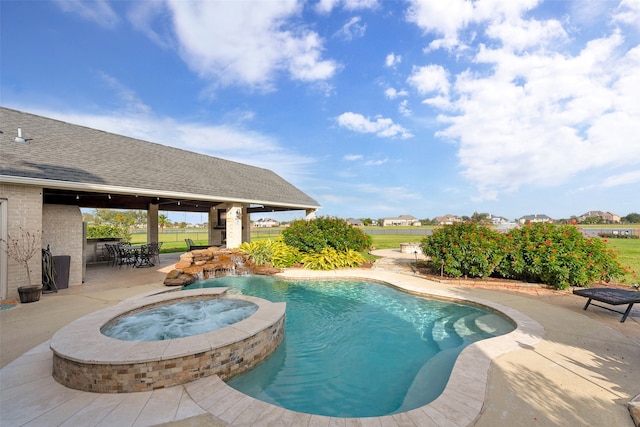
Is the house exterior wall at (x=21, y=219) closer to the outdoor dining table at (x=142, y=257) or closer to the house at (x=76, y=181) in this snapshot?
the house at (x=76, y=181)

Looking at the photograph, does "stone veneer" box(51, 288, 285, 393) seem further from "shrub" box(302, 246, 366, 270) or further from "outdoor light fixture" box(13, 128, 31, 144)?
"outdoor light fixture" box(13, 128, 31, 144)

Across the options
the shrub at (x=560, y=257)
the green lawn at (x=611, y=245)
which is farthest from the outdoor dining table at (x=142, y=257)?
the shrub at (x=560, y=257)

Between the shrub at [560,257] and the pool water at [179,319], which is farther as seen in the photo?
the shrub at [560,257]

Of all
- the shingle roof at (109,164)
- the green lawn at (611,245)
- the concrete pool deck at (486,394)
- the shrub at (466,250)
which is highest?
the shingle roof at (109,164)

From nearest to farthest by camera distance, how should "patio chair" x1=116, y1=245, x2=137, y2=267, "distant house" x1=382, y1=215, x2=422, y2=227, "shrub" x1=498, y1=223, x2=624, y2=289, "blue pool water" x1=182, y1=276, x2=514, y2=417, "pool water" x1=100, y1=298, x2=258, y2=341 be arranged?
"blue pool water" x1=182, y1=276, x2=514, y2=417
"pool water" x1=100, y1=298, x2=258, y2=341
"shrub" x1=498, y1=223, x2=624, y2=289
"patio chair" x1=116, y1=245, x2=137, y2=267
"distant house" x1=382, y1=215, x2=422, y2=227

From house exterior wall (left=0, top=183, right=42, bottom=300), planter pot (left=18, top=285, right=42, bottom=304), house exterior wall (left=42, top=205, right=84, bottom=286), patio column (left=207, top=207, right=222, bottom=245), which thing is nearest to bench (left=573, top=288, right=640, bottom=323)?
planter pot (left=18, top=285, right=42, bottom=304)

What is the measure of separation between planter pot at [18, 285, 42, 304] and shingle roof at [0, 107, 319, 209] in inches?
109

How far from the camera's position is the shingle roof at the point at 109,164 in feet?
25.4

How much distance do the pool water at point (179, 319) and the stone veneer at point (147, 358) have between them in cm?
55

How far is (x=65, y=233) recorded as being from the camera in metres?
8.62

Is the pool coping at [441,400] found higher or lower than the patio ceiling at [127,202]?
lower

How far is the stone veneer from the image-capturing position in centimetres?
317

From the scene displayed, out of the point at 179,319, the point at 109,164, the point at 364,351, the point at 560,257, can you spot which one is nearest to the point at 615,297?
the point at 560,257

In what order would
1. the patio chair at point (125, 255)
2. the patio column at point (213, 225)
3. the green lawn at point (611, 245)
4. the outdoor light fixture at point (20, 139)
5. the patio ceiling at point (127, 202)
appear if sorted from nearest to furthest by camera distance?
the outdoor light fixture at point (20, 139), the green lawn at point (611, 245), the patio ceiling at point (127, 202), the patio chair at point (125, 255), the patio column at point (213, 225)
